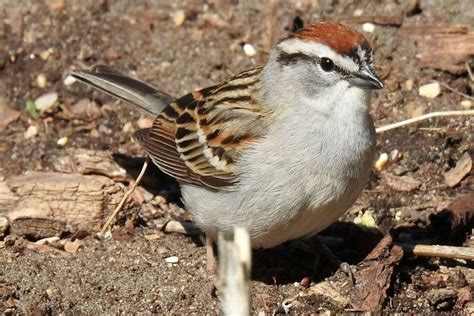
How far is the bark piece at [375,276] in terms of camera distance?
5285 mm

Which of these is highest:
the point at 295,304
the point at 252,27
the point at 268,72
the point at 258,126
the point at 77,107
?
the point at 252,27

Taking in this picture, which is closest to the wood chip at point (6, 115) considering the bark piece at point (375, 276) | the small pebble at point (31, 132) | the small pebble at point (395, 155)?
the small pebble at point (31, 132)

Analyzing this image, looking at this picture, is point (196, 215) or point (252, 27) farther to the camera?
point (252, 27)

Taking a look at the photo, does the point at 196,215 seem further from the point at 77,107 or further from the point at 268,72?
the point at 77,107

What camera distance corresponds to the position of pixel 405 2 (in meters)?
7.48

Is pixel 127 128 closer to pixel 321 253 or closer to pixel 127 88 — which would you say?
pixel 127 88

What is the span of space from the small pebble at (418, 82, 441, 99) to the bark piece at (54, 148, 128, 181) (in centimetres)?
211

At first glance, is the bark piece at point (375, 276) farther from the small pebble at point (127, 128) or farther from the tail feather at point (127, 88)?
the small pebble at point (127, 128)

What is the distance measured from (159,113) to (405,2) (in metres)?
2.23

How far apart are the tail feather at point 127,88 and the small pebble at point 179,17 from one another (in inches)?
46.7

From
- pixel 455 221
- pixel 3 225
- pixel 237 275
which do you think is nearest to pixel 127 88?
pixel 3 225

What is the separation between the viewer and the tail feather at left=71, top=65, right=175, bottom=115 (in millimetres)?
6477

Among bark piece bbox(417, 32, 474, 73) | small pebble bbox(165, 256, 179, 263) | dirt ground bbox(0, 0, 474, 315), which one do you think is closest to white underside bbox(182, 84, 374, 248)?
dirt ground bbox(0, 0, 474, 315)

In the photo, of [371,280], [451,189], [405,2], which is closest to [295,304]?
[371,280]
